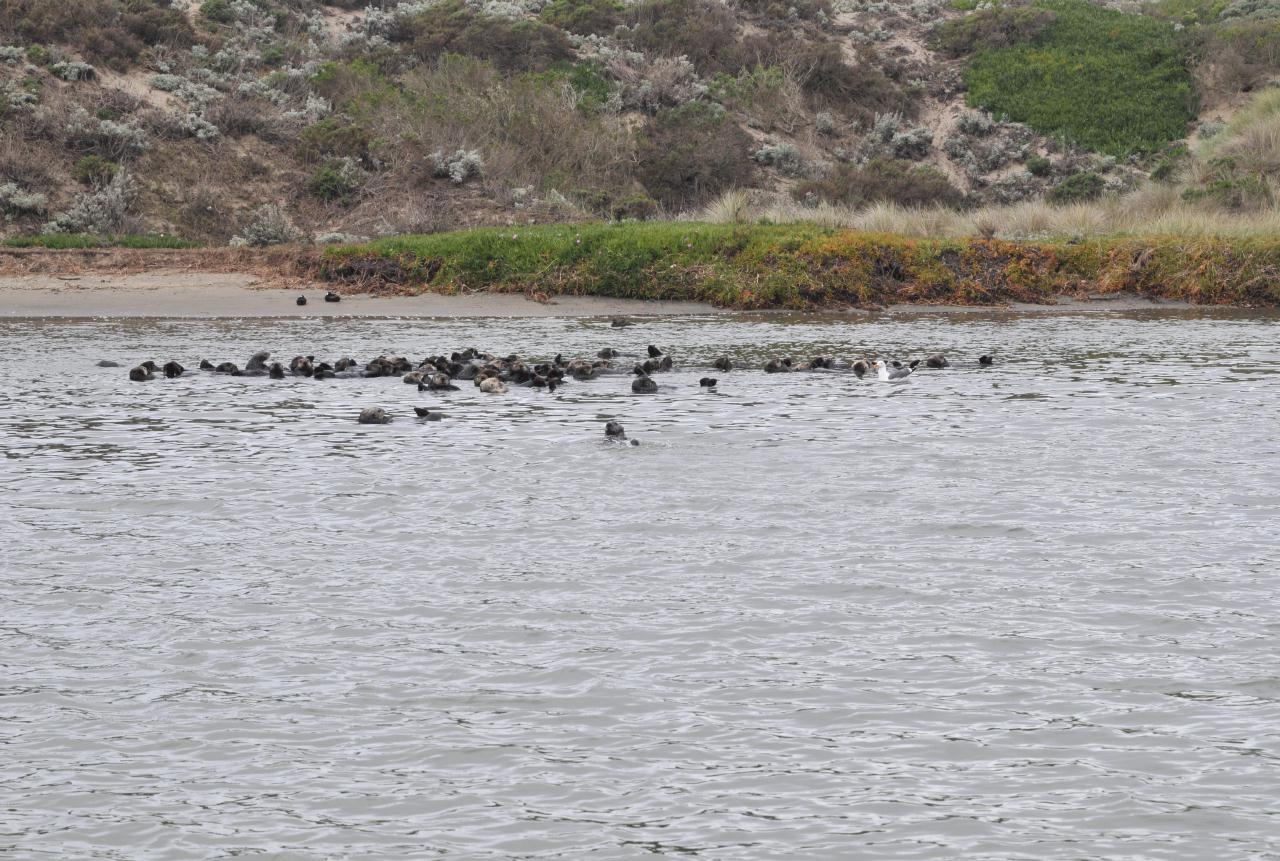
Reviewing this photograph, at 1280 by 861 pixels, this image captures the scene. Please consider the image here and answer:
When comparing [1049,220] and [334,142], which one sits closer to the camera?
[1049,220]

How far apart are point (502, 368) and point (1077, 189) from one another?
26.3 meters

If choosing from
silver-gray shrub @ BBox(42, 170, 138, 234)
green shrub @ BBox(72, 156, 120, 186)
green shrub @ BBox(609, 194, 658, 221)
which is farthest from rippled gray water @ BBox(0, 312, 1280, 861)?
green shrub @ BBox(609, 194, 658, 221)

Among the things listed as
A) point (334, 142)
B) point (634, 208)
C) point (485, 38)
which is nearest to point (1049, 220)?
point (634, 208)

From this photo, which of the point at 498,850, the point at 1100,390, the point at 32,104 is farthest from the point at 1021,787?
the point at 32,104

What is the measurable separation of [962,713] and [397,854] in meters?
2.81

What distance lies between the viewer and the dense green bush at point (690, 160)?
38.4 metres

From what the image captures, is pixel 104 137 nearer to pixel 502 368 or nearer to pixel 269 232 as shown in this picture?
pixel 269 232

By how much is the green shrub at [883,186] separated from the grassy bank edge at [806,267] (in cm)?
924

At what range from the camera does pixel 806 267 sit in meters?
27.0

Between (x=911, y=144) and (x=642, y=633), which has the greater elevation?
(x=911, y=144)

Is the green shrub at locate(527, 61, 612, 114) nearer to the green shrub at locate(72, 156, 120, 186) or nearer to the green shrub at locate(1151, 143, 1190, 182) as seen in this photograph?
the green shrub at locate(72, 156, 120, 186)

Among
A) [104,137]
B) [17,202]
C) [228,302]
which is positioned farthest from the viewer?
[104,137]

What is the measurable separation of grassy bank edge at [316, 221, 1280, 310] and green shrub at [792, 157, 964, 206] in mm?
9237

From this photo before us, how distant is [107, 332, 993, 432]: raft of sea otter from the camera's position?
17828 millimetres
